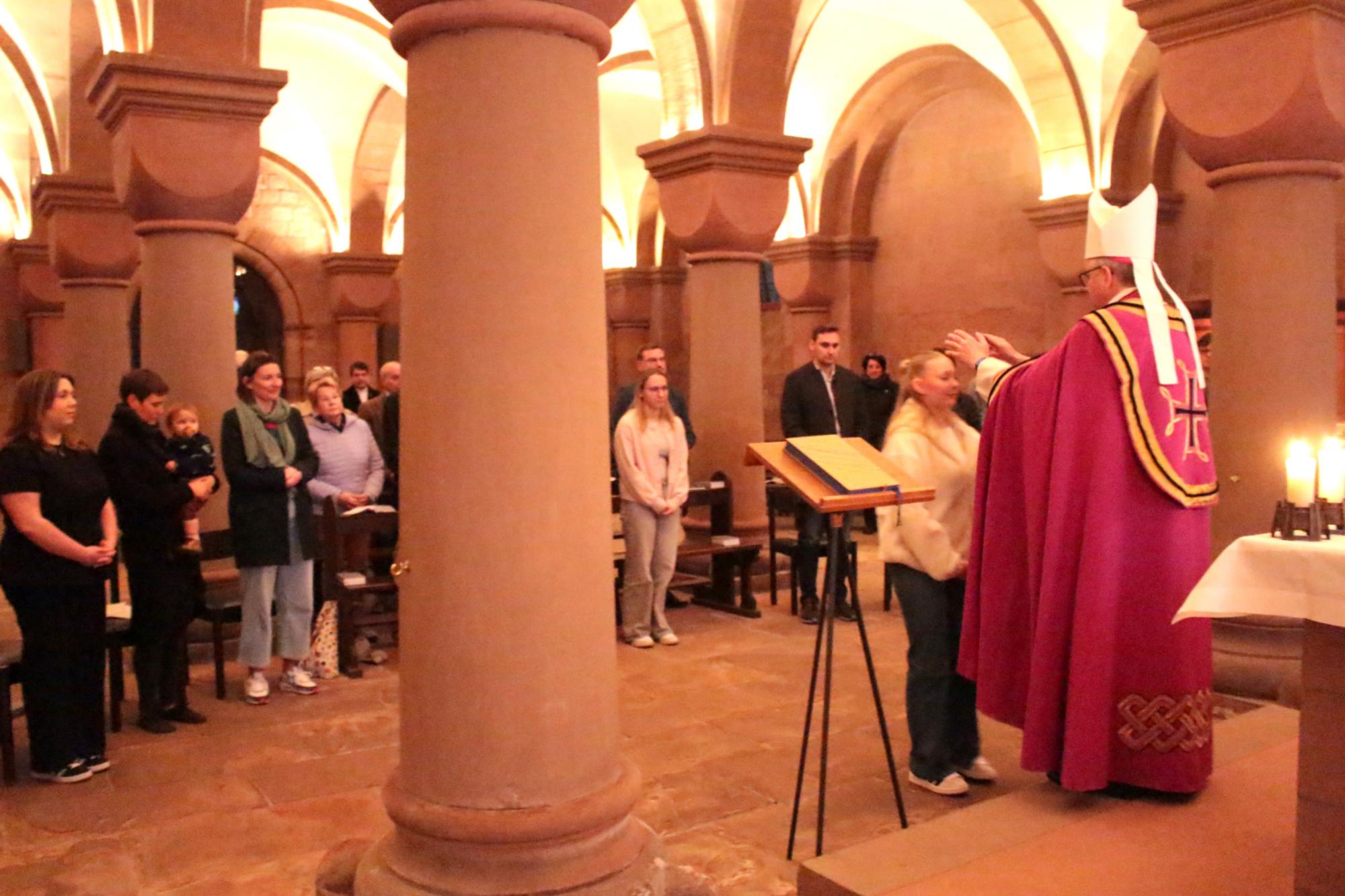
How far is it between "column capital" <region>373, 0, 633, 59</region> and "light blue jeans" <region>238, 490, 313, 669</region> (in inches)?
122

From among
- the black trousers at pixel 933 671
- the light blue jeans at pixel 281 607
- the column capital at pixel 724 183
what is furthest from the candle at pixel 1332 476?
the column capital at pixel 724 183

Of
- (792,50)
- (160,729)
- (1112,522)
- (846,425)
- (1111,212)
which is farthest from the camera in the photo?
(792,50)

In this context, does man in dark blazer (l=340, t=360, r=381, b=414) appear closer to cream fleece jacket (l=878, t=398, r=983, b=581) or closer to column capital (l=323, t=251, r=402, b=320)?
column capital (l=323, t=251, r=402, b=320)

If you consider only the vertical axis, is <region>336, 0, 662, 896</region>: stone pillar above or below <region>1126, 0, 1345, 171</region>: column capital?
below

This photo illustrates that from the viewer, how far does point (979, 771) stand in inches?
163

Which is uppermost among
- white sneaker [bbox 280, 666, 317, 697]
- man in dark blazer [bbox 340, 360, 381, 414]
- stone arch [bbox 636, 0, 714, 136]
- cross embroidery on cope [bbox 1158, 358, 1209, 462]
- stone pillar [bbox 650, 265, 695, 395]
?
stone arch [bbox 636, 0, 714, 136]

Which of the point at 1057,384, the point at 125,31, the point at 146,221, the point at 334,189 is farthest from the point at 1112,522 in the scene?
the point at 334,189

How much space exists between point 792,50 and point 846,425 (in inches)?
148

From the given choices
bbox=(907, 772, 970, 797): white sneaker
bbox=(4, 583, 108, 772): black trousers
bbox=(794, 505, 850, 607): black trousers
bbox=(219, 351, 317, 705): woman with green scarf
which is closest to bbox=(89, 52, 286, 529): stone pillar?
bbox=(219, 351, 317, 705): woman with green scarf

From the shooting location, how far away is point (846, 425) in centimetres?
727

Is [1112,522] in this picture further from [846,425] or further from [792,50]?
[792,50]

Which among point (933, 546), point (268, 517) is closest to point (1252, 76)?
point (933, 546)

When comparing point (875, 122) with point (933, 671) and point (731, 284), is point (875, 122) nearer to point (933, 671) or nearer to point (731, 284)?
point (731, 284)

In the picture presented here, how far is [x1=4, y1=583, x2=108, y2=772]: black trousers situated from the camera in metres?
4.23
